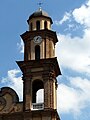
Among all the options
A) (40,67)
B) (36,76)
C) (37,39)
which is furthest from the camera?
(37,39)

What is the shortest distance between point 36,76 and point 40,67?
2.98 ft

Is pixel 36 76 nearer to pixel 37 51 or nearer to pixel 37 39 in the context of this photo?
pixel 37 51

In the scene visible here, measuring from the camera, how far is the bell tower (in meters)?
43.9

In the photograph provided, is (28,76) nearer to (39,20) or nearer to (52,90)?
(52,90)

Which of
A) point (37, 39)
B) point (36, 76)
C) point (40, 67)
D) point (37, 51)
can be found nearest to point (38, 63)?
point (40, 67)

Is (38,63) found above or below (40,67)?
above

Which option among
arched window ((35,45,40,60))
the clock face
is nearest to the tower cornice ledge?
arched window ((35,45,40,60))

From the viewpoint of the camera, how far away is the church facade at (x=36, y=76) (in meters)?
43.9

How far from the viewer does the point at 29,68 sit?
149 feet

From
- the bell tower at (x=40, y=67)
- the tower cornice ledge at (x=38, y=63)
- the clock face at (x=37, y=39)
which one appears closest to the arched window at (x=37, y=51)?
the bell tower at (x=40, y=67)

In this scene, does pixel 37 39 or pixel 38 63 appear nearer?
pixel 38 63

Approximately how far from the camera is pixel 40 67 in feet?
149

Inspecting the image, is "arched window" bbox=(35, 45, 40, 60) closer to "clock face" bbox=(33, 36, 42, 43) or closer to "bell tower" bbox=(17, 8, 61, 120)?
"bell tower" bbox=(17, 8, 61, 120)

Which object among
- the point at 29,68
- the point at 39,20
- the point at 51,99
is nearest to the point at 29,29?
the point at 39,20
